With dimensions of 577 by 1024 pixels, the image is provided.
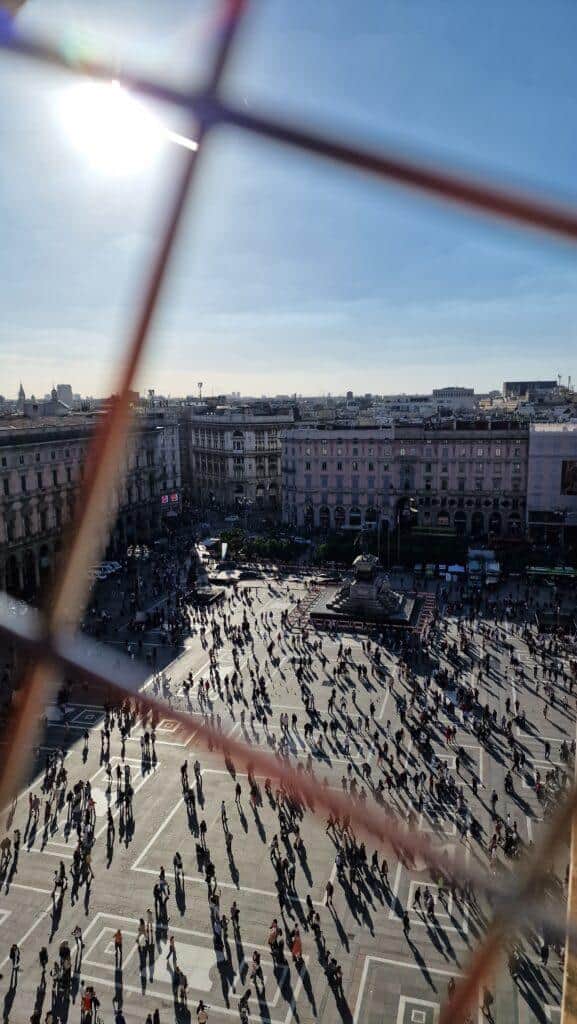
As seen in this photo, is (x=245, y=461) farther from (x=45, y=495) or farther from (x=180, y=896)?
(x=180, y=896)

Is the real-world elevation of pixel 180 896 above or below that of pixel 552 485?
below

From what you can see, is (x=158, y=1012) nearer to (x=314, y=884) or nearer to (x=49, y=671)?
(x=314, y=884)

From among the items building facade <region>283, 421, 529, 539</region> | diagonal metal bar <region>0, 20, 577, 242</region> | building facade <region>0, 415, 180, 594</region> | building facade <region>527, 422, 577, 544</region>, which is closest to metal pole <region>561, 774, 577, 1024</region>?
diagonal metal bar <region>0, 20, 577, 242</region>

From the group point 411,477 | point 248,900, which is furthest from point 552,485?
point 248,900

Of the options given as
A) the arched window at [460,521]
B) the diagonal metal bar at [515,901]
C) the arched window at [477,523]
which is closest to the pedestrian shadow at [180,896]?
the diagonal metal bar at [515,901]

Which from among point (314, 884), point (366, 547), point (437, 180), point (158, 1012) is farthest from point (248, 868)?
point (366, 547)

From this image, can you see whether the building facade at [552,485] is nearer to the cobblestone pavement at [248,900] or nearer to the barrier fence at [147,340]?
the cobblestone pavement at [248,900]

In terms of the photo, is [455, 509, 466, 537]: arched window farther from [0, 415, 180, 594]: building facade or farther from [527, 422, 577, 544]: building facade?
[0, 415, 180, 594]: building facade
